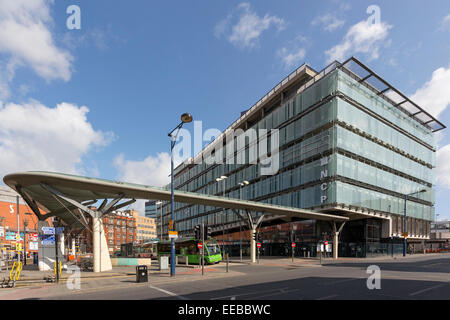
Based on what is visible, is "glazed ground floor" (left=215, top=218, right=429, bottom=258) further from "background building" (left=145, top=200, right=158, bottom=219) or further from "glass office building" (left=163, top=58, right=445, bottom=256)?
"background building" (left=145, top=200, right=158, bottom=219)

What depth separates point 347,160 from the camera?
45.6m

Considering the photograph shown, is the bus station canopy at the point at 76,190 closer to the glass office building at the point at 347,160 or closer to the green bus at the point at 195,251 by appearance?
the green bus at the point at 195,251

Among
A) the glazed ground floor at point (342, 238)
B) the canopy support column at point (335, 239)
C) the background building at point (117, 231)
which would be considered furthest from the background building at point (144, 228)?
the canopy support column at point (335, 239)

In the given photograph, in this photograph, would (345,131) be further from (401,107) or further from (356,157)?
(401,107)

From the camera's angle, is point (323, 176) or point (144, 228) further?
point (144, 228)

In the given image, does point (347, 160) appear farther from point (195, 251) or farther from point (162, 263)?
point (162, 263)

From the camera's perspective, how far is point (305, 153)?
50.1m

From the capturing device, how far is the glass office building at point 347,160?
45.5m

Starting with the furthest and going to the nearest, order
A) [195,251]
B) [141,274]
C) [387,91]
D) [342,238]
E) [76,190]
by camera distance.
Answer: [387,91], [342,238], [195,251], [76,190], [141,274]

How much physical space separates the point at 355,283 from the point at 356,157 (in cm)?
3694

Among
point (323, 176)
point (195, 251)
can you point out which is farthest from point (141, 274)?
point (323, 176)

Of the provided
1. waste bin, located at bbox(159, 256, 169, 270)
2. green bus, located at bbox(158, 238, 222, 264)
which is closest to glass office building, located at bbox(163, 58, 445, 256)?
green bus, located at bbox(158, 238, 222, 264)

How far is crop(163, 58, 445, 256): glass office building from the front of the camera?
45500 millimetres
